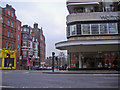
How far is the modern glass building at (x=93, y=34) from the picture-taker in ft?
106

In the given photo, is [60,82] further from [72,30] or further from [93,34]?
[72,30]

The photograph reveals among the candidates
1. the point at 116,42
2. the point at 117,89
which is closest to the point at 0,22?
the point at 116,42

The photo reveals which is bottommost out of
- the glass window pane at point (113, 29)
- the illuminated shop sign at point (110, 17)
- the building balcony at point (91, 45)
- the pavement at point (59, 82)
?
the pavement at point (59, 82)

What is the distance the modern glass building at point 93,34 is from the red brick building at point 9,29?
62.5ft

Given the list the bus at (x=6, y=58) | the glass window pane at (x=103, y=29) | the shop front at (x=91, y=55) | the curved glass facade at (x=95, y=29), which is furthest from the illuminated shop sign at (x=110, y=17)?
the bus at (x=6, y=58)

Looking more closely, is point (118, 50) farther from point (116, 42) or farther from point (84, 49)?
point (84, 49)

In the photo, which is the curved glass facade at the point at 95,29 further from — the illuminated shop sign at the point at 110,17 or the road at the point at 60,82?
the road at the point at 60,82

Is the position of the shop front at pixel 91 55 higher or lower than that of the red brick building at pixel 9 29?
lower

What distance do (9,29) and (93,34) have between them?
25.0m

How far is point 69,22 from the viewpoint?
113ft

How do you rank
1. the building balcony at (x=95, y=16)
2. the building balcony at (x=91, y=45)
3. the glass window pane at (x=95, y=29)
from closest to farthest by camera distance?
the building balcony at (x=91, y=45) → the building balcony at (x=95, y=16) → the glass window pane at (x=95, y=29)

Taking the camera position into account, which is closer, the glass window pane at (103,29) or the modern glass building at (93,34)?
the modern glass building at (93,34)

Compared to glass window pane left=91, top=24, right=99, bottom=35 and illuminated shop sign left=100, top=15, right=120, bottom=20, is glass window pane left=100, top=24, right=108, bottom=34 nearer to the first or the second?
glass window pane left=91, top=24, right=99, bottom=35

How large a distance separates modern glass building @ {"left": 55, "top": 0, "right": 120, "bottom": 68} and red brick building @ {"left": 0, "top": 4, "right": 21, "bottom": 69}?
1906 centimetres
